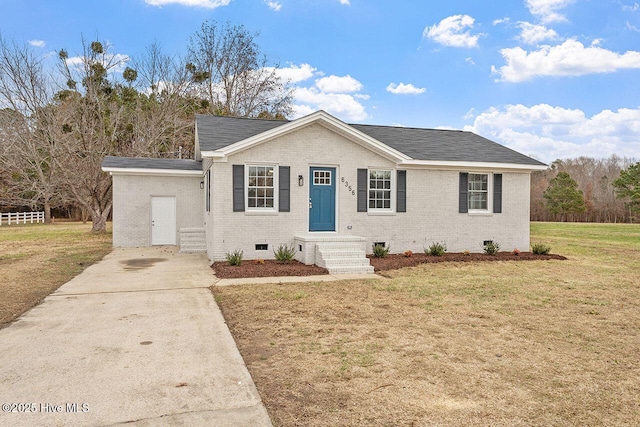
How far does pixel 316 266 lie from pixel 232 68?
2497cm

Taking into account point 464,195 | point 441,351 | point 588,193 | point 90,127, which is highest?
point 90,127

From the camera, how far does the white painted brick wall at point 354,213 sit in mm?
12008

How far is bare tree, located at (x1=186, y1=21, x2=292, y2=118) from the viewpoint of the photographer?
104 ft

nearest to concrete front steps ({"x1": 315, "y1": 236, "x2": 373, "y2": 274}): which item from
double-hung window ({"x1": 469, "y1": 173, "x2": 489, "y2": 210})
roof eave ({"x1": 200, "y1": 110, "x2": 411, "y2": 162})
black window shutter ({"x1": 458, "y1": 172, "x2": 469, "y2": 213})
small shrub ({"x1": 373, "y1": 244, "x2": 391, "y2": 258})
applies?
small shrub ({"x1": 373, "y1": 244, "x2": 391, "y2": 258})

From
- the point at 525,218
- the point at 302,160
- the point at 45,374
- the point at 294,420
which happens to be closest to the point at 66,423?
the point at 45,374

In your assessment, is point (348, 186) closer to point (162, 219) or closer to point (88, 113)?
point (162, 219)

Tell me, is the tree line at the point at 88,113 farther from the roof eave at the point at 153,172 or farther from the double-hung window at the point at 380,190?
the double-hung window at the point at 380,190

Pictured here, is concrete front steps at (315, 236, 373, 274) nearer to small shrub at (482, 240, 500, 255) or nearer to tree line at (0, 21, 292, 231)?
small shrub at (482, 240, 500, 255)

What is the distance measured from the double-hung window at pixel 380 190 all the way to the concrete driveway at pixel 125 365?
6.97 meters

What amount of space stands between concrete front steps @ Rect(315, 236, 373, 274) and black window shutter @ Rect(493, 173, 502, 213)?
221 inches

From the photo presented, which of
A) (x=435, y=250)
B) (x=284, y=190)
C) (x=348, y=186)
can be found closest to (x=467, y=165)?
(x=435, y=250)

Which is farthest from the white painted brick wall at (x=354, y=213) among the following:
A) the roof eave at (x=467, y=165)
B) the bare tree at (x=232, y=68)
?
the bare tree at (x=232, y=68)

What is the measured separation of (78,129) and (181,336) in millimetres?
23134

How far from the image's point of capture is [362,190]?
13219mm
